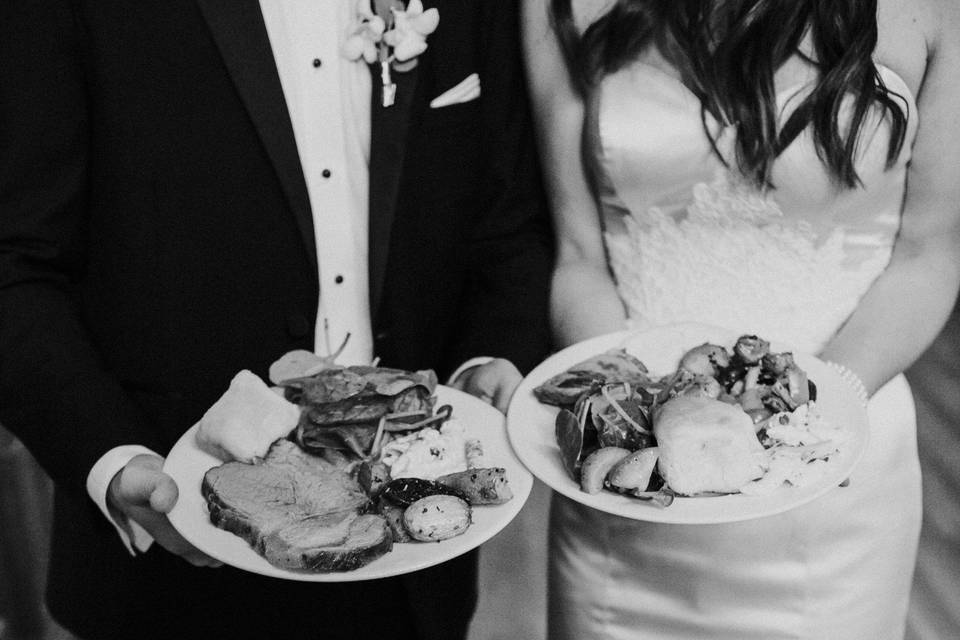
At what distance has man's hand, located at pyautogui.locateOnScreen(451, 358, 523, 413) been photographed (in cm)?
177

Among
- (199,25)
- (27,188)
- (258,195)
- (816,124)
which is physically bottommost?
(816,124)

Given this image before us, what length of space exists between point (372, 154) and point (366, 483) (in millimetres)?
541

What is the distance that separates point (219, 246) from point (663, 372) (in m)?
0.73

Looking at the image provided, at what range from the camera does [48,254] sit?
1650 mm

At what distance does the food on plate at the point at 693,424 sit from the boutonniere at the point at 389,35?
55 centimetres

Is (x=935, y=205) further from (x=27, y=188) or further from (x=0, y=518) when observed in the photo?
(x=0, y=518)

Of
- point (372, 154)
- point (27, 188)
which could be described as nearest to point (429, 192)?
point (372, 154)

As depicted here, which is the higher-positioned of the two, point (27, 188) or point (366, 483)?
point (27, 188)

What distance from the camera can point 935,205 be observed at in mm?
2012

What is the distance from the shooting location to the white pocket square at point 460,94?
1.83m

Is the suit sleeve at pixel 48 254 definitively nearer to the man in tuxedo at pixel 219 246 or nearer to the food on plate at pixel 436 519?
the man in tuxedo at pixel 219 246

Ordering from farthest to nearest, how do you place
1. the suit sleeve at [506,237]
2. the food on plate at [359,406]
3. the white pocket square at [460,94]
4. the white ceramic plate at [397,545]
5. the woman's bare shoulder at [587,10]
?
the woman's bare shoulder at [587,10]
the suit sleeve at [506,237]
the white pocket square at [460,94]
the food on plate at [359,406]
the white ceramic plate at [397,545]

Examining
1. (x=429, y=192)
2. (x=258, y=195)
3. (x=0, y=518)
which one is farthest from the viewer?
(x=0, y=518)

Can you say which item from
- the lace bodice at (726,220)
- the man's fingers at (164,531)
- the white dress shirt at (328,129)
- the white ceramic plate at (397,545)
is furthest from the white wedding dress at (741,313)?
the man's fingers at (164,531)
